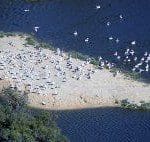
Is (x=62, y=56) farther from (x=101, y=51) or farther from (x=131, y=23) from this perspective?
(x=131, y=23)

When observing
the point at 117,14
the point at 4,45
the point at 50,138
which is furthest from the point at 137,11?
the point at 50,138

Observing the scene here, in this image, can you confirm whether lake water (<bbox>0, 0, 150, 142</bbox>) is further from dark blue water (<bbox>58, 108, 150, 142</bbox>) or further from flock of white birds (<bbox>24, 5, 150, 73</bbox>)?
flock of white birds (<bbox>24, 5, 150, 73</bbox>)

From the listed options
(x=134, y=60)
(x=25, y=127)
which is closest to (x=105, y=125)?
(x=134, y=60)

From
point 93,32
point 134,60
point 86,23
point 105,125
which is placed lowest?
point 105,125

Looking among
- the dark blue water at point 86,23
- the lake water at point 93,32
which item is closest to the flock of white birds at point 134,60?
the dark blue water at point 86,23

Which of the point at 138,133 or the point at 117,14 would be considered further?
the point at 117,14

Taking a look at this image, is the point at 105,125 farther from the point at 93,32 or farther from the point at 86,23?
the point at 86,23
